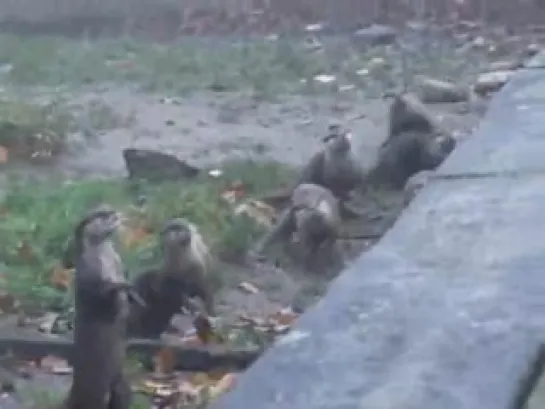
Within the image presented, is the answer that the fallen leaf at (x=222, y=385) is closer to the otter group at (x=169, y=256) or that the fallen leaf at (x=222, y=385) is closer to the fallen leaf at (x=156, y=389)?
the fallen leaf at (x=156, y=389)

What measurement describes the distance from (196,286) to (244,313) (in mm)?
405

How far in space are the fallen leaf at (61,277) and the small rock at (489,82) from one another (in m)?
4.93

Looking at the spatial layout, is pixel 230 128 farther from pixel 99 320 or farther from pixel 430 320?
pixel 430 320

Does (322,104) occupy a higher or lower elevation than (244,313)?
lower

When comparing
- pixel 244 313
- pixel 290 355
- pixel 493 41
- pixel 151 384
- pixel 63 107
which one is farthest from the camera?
pixel 493 41

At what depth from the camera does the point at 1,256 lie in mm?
6398

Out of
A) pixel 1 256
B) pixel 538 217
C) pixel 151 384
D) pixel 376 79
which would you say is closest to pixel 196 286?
pixel 151 384

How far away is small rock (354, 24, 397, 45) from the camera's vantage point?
13.4 m

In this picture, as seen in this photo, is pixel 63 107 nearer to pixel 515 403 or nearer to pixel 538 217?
pixel 538 217

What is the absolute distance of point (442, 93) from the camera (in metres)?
10.4

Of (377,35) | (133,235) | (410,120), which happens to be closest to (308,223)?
(133,235)

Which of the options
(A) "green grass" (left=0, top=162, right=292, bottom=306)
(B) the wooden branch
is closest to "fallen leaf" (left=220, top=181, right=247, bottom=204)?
(A) "green grass" (left=0, top=162, right=292, bottom=306)

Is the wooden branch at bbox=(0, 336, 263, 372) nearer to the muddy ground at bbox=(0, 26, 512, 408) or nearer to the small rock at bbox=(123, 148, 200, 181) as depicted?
the muddy ground at bbox=(0, 26, 512, 408)

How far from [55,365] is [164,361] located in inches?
14.3
